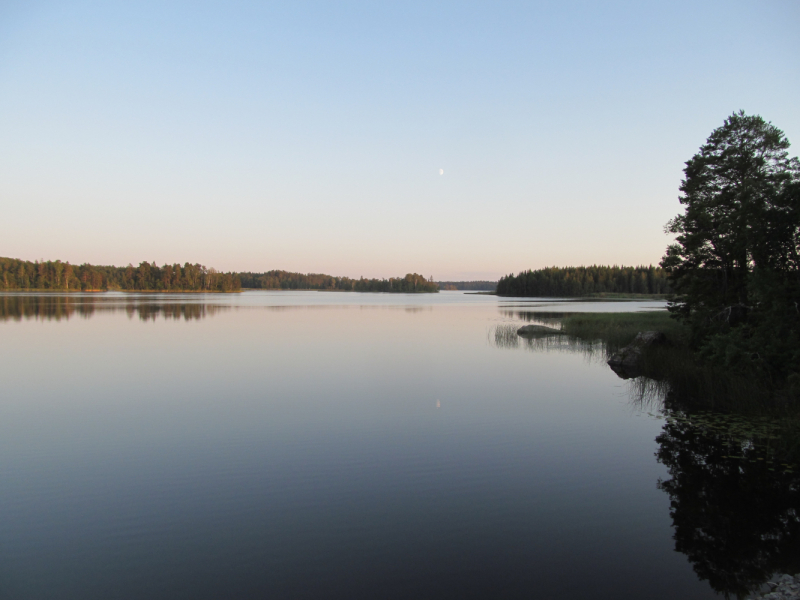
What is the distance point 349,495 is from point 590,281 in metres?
158

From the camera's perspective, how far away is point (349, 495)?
8.16m

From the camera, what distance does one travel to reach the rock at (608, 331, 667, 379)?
A: 70.0 ft

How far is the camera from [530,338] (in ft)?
110

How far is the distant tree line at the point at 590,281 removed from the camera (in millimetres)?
148875

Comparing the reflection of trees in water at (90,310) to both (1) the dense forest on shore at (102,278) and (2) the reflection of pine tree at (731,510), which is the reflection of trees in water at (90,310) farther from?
(1) the dense forest on shore at (102,278)

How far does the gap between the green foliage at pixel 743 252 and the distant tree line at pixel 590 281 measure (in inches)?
5084

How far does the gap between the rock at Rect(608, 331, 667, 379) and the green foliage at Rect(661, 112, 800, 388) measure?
80.5 inches

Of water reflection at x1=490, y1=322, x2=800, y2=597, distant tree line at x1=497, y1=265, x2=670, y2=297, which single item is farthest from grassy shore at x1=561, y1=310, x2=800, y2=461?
Answer: distant tree line at x1=497, y1=265, x2=670, y2=297

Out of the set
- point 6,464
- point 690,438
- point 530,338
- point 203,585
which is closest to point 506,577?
point 203,585

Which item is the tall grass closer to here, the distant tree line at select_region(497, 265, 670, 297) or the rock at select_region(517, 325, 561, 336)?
the rock at select_region(517, 325, 561, 336)

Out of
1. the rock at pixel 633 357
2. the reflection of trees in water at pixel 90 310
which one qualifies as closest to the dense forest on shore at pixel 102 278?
the reflection of trees in water at pixel 90 310

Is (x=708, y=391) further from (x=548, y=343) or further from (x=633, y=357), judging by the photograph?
(x=548, y=343)

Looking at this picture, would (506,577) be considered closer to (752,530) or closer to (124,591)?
(752,530)

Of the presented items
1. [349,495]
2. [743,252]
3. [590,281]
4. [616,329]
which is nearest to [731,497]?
[349,495]
